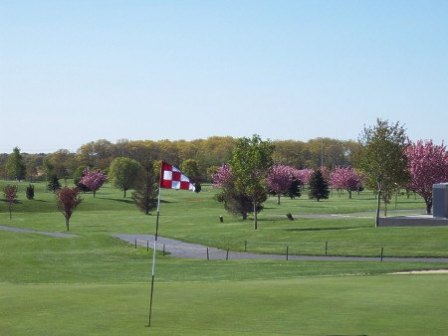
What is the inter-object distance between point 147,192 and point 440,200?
142ft

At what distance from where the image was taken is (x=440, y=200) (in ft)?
216

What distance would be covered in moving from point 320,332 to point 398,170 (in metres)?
46.9

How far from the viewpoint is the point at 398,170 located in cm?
6412

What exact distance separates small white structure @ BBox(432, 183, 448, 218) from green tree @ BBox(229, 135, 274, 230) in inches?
581

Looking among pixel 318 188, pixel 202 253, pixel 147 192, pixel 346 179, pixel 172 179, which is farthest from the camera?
pixel 346 179

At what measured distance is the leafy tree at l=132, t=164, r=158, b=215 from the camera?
96562mm

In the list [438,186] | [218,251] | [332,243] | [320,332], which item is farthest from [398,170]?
[320,332]

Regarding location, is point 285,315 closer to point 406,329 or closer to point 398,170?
point 406,329

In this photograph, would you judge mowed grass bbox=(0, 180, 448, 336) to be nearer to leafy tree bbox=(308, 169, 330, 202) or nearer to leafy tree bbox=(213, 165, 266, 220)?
leafy tree bbox=(213, 165, 266, 220)

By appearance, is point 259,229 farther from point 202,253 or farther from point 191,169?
point 191,169

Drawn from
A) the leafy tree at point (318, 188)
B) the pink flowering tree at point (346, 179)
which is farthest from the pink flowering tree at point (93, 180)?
the pink flowering tree at point (346, 179)

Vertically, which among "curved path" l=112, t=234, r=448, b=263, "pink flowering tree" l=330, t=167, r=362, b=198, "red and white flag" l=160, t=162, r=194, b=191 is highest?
"pink flowering tree" l=330, t=167, r=362, b=198

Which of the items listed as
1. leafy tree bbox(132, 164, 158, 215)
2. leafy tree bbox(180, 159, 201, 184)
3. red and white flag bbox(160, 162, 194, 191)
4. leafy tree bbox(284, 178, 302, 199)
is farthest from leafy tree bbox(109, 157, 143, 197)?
red and white flag bbox(160, 162, 194, 191)

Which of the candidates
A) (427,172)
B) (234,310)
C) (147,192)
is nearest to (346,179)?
(147,192)
